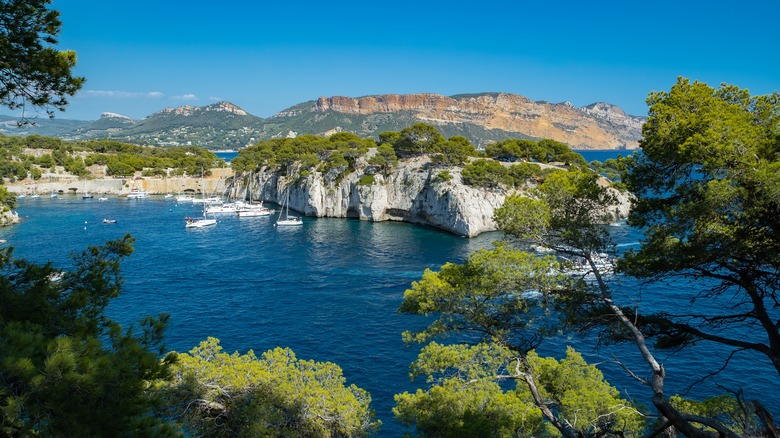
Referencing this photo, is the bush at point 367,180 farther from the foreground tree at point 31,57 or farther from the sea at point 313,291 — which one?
the foreground tree at point 31,57

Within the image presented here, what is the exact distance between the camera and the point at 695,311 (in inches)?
1123

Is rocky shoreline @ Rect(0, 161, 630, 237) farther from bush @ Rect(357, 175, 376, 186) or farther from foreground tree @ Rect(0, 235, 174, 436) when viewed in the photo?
foreground tree @ Rect(0, 235, 174, 436)

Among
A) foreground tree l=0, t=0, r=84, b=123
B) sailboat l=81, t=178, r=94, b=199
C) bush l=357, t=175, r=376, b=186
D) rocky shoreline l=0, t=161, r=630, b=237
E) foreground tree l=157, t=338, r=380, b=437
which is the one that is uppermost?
foreground tree l=0, t=0, r=84, b=123

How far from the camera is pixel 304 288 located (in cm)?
3544

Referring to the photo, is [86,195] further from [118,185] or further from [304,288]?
[304,288]

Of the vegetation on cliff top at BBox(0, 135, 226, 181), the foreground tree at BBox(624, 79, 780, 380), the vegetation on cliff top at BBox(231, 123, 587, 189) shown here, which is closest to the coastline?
the vegetation on cliff top at BBox(0, 135, 226, 181)

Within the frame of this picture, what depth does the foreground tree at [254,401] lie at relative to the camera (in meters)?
11.1

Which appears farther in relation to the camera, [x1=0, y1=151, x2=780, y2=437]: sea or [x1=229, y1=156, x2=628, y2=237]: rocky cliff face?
[x1=229, y1=156, x2=628, y2=237]: rocky cliff face

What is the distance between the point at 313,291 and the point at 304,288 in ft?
3.73

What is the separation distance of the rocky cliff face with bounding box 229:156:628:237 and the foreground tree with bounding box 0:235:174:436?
47.3m

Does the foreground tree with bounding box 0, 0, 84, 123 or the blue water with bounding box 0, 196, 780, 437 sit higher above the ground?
the foreground tree with bounding box 0, 0, 84, 123

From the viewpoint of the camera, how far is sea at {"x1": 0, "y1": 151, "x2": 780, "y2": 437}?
22250mm

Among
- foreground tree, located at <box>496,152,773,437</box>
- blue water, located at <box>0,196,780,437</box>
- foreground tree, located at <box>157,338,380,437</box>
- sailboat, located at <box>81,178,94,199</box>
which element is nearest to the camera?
foreground tree, located at <box>496,152,773,437</box>

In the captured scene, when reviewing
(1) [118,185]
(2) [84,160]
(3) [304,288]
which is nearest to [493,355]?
(3) [304,288]
